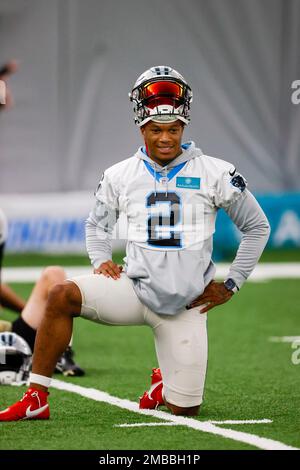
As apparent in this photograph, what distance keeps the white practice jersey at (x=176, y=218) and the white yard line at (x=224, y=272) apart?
678 cm

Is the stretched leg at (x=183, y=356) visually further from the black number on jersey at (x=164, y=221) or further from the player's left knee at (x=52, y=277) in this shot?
the player's left knee at (x=52, y=277)

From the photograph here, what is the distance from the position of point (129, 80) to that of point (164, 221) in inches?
416

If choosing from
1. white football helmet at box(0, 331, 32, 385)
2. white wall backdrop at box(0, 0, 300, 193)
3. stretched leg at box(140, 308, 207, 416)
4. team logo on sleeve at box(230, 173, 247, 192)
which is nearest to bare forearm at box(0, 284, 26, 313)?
white football helmet at box(0, 331, 32, 385)

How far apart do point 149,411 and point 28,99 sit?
10886mm

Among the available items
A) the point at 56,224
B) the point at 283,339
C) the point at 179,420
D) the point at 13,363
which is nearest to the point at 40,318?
the point at 13,363

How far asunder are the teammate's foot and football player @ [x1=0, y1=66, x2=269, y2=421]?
1458 mm

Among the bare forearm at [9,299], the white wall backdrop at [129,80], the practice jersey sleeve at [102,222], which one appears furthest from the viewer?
the white wall backdrop at [129,80]

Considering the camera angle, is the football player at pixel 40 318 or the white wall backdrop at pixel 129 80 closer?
the football player at pixel 40 318

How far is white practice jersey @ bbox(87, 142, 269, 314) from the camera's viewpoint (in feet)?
18.6

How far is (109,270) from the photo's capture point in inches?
229

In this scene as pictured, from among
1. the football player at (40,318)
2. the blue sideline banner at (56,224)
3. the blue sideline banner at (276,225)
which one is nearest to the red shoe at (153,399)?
the football player at (40,318)

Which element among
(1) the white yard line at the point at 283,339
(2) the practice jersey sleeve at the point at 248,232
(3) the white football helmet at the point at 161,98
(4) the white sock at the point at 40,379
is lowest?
(1) the white yard line at the point at 283,339

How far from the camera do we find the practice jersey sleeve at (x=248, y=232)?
579 cm
